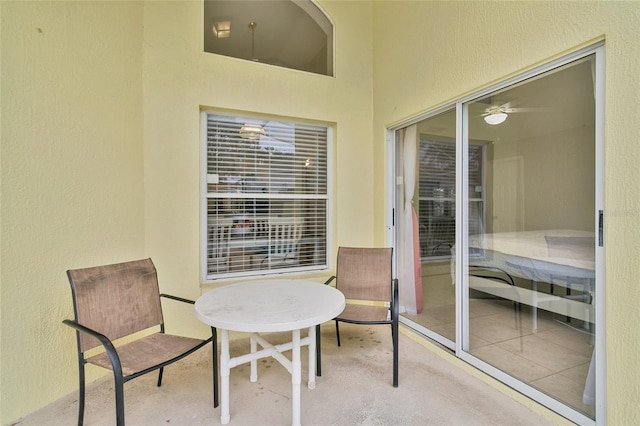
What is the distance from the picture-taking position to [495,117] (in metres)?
2.57

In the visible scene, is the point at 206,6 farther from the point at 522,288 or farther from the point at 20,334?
the point at 522,288

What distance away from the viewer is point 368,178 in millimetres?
3615

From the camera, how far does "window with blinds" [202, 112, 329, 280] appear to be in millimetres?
3061

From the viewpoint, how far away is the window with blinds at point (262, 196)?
10.0 ft

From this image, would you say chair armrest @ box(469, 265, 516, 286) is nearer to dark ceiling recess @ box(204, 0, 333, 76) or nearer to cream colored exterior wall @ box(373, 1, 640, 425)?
cream colored exterior wall @ box(373, 1, 640, 425)

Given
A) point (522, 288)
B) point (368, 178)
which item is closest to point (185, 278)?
point (368, 178)

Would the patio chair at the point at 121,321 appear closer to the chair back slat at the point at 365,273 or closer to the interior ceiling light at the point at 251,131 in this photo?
the chair back slat at the point at 365,273

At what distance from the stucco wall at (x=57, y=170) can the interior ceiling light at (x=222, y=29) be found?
0.68m

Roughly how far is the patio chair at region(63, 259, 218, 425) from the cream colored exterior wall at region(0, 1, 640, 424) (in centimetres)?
42

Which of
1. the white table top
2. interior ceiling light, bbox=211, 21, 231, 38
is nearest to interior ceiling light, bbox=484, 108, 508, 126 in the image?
the white table top

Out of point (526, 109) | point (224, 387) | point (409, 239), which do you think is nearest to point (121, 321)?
point (224, 387)

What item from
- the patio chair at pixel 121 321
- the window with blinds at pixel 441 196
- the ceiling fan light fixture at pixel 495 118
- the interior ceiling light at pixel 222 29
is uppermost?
the interior ceiling light at pixel 222 29

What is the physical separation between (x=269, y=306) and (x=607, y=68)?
2.26 metres

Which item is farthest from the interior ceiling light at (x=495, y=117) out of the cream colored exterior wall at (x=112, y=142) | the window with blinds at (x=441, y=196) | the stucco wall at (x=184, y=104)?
the stucco wall at (x=184, y=104)
